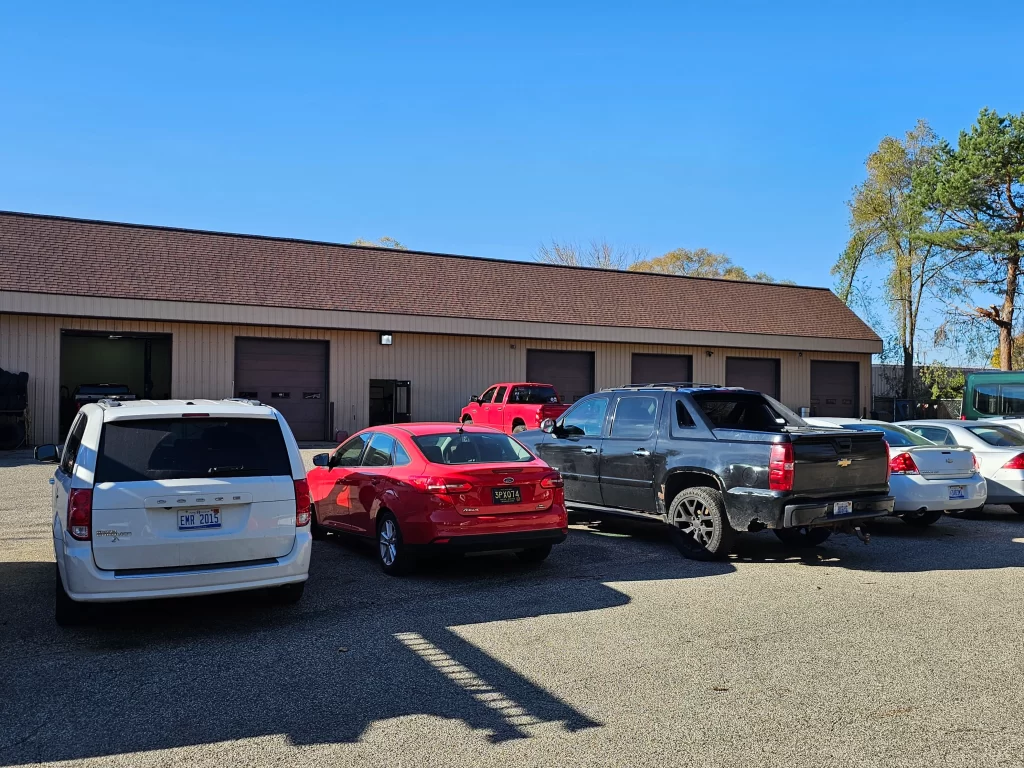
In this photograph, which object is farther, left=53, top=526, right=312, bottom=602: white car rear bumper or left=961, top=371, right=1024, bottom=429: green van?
left=961, top=371, right=1024, bottom=429: green van

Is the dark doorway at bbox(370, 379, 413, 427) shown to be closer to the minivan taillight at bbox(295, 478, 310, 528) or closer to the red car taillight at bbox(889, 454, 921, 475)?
the red car taillight at bbox(889, 454, 921, 475)

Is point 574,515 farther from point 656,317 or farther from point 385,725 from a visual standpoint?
point 656,317

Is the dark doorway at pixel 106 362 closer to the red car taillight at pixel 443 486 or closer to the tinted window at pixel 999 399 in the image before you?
the tinted window at pixel 999 399

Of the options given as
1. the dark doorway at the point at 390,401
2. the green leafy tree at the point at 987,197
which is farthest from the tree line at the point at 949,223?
the dark doorway at the point at 390,401

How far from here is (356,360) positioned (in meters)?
27.7

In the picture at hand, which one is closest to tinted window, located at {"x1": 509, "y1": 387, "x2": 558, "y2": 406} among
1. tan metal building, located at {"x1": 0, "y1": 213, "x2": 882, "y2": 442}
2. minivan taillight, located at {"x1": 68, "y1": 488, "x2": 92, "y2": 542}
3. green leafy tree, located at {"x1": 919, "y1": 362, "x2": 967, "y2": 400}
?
tan metal building, located at {"x1": 0, "y1": 213, "x2": 882, "y2": 442}

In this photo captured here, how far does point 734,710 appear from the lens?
4.92m

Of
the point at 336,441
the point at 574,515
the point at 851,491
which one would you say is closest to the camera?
the point at 851,491

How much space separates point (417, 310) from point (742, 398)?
18.6 meters

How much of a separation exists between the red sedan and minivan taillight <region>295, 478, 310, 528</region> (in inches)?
63.1

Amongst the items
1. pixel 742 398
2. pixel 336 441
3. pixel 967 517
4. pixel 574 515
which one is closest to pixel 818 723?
pixel 742 398

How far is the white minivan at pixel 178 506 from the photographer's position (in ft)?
20.5

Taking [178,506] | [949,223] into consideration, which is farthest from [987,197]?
[178,506]

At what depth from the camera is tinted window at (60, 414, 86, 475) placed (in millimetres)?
7254
